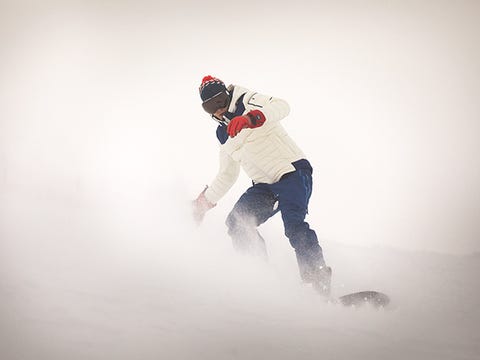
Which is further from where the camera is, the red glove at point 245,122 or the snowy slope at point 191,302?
the red glove at point 245,122

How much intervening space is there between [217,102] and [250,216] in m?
0.65

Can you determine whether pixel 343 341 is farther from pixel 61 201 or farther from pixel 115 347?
pixel 61 201

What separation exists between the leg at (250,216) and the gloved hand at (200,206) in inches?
11.9

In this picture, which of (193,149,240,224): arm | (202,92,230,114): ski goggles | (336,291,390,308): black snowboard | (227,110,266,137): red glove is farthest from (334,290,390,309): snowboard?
(202,92,230,114): ski goggles

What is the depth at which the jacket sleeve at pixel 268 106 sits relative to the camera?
2.12 m

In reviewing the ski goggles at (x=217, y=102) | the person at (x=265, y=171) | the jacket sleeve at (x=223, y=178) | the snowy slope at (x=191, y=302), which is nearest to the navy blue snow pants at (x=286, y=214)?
the person at (x=265, y=171)

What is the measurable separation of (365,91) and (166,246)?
507 centimetres

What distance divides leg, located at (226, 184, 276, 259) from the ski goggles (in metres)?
0.49

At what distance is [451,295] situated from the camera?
2.19m

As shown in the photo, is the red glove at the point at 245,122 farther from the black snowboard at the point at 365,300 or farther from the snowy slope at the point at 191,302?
the black snowboard at the point at 365,300

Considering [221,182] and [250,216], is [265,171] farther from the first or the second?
[221,182]

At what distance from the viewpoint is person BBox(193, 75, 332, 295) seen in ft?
6.66

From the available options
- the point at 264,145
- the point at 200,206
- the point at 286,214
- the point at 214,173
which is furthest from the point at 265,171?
the point at 214,173

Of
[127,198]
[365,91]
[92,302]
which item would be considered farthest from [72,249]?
[365,91]
